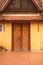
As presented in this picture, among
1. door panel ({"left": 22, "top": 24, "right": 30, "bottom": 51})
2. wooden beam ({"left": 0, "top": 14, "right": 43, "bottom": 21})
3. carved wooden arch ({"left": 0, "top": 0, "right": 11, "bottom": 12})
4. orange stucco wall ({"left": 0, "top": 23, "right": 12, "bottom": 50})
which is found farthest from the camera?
door panel ({"left": 22, "top": 24, "right": 30, "bottom": 51})

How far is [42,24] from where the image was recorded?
2231cm

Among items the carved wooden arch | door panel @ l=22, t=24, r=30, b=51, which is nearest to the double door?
door panel @ l=22, t=24, r=30, b=51

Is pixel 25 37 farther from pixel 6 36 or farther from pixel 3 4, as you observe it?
pixel 3 4

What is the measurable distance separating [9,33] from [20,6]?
103 inches

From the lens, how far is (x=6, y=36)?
73.2ft

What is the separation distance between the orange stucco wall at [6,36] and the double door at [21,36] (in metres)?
0.52

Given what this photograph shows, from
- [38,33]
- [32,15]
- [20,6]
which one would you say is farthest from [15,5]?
[38,33]

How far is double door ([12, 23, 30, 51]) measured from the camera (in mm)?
22547

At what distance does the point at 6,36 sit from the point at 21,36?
4.52 ft

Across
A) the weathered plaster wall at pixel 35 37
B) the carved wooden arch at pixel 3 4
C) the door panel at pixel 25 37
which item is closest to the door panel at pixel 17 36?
the door panel at pixel 25 37

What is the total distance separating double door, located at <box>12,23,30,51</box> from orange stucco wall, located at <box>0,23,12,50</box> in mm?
518

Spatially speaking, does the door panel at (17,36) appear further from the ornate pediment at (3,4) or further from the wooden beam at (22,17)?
the ornate pediment at (3,4)

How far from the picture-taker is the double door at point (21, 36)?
2255cm

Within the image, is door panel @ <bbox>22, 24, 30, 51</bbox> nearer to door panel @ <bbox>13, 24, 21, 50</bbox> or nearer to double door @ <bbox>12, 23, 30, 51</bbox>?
double door @ <bbox>12, 23, 30, 51</bbox>
